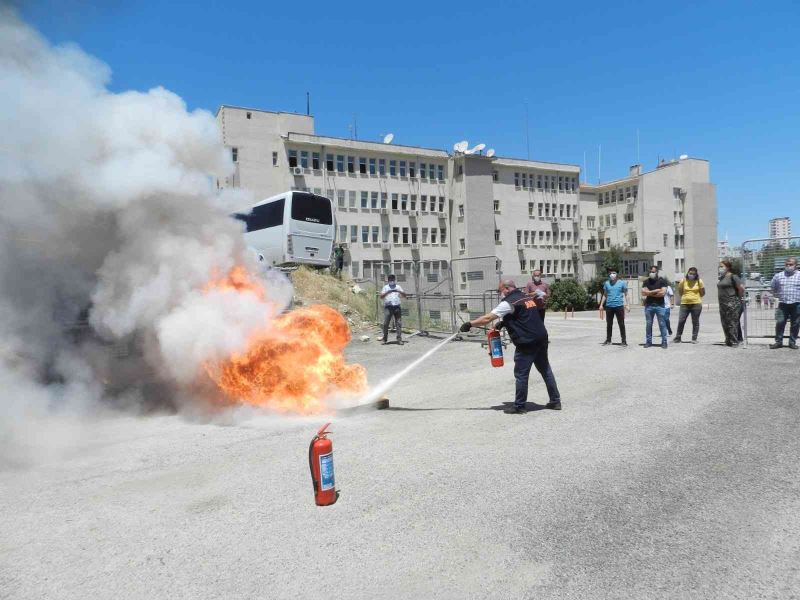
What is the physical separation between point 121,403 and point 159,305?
225cm

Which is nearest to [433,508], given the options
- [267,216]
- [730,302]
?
[730,302]

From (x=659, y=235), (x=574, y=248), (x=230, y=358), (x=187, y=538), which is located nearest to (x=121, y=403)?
(x=230, y=358)

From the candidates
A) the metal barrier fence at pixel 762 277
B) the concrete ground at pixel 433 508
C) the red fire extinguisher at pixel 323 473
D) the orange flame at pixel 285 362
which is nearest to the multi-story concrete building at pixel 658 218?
the metal barrier fence at pixel 762 277

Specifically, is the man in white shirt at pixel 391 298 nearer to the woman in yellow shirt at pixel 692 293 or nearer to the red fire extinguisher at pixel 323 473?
the woman in yellow shirt at pixel 692 293

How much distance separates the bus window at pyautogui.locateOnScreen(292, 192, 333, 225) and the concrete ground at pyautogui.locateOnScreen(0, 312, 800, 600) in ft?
54.4

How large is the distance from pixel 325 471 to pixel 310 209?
20.4 m

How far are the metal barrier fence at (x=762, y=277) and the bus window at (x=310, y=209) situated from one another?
53.5 ft

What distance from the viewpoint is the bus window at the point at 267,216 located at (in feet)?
78.5

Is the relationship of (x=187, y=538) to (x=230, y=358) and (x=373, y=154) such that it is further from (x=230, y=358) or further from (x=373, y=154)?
(x=373, y=154)

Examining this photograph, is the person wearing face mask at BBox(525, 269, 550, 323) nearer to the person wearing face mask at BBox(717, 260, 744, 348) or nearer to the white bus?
the person wearing face mask at BBox(717, 260, 744, 348)

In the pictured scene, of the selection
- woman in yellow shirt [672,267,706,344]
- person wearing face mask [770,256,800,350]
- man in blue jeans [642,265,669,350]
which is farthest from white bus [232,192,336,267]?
person wearing face mask [770,256,800,350]

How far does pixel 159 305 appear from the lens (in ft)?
25.5

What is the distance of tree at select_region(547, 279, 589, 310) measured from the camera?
51344mm

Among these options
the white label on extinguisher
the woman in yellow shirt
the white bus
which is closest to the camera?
the white label on extinguisher
